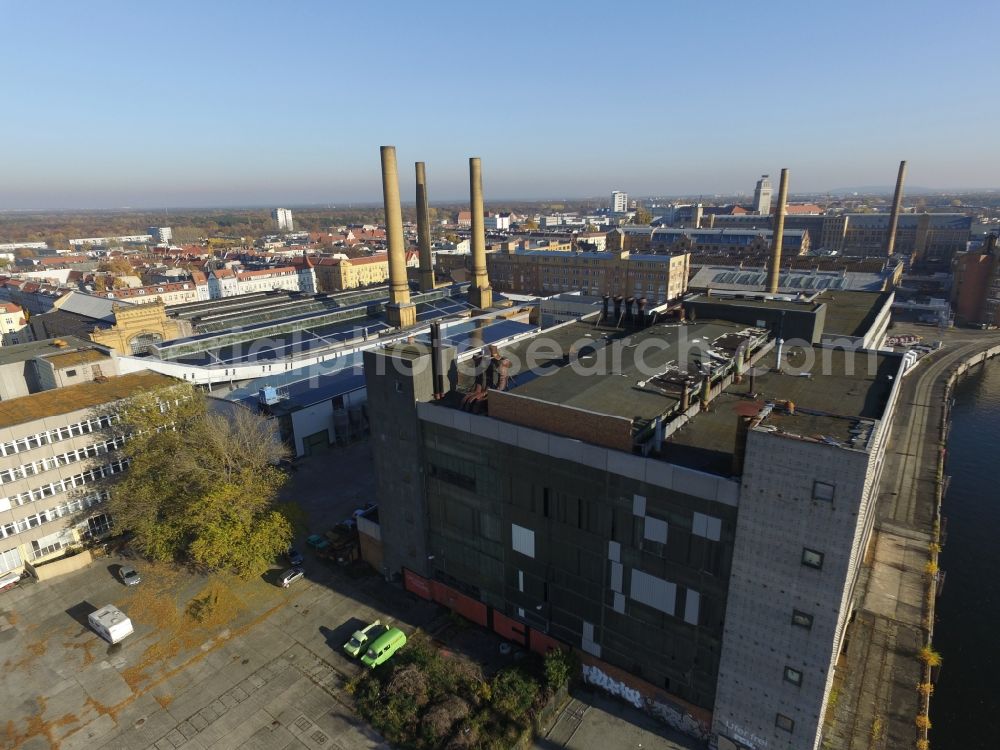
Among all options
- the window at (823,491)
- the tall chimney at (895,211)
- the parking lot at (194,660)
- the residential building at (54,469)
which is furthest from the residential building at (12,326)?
the tall chimney at (895,211)

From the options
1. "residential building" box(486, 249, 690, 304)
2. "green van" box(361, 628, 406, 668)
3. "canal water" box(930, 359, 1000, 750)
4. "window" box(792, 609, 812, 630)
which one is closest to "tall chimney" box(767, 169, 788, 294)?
"residential building" box(486, 249, 690, 304)

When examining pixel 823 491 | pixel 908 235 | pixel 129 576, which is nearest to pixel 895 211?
pixel 908 235

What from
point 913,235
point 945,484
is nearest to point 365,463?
point 945,484

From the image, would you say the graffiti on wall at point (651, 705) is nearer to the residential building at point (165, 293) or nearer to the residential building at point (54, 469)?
the residential building at point (54, 469)

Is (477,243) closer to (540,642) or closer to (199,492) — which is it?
(199,492)

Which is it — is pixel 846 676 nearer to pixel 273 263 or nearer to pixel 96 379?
pixel 96 379

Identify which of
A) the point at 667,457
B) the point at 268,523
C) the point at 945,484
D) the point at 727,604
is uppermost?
the point at 667,457

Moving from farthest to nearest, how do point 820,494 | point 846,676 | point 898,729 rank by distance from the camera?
1. point 846,676
2. point 898,729
3. point 820,494
